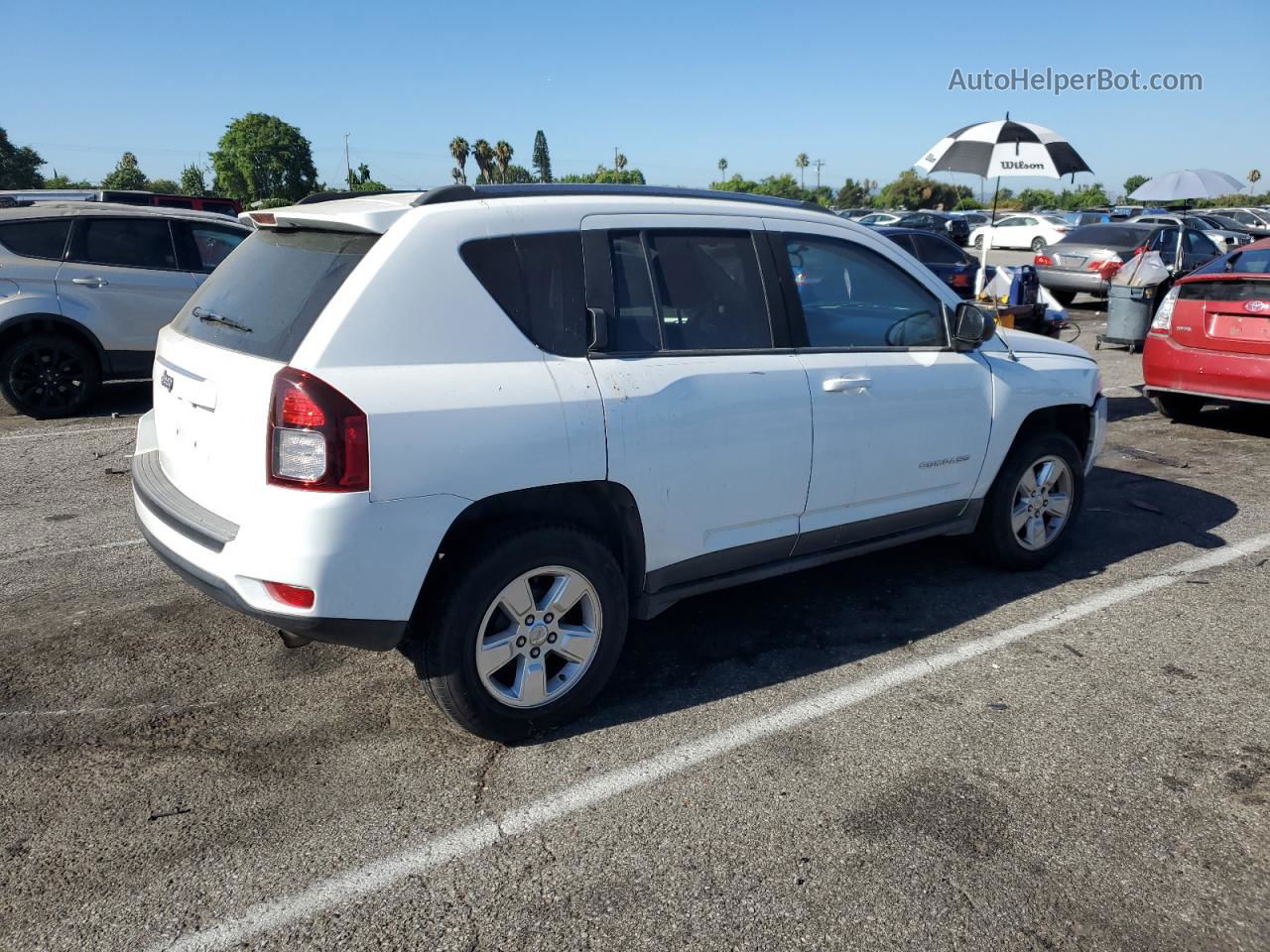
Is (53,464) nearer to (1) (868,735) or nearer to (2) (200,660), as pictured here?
A: (2) (200,660)

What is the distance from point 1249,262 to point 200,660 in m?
8.45

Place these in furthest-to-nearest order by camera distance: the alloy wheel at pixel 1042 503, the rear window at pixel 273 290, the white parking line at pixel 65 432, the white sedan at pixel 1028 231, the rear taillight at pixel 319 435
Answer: the white sedan at pixel 1028 231 < the white parking line at pixel 65 432 < the alloy wheel at pixel 1042 503 < the rear window at pixel 273 290 < the rear taillight at pixel 319 435

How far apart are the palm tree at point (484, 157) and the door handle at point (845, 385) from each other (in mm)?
103688

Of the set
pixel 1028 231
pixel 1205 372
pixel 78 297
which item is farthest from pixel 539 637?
pixel 1028 231

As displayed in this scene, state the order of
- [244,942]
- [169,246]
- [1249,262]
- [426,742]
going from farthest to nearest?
[169,246] < [1249,262] < [426,742] < [244,942]

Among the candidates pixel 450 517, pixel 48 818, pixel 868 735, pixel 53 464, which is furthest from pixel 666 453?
pixel 53 464

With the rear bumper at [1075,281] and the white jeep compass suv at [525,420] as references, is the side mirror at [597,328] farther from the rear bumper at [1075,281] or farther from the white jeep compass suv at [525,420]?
the rear bumper at [1075,281]

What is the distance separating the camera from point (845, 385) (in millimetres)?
4082

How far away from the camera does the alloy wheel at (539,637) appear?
335 centimetres

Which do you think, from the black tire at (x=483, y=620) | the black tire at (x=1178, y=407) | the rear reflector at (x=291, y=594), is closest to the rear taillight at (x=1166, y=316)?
the black tire at (x=1178, y=407)

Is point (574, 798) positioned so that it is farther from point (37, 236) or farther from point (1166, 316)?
point (37, 236)

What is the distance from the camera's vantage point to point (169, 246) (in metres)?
9.30

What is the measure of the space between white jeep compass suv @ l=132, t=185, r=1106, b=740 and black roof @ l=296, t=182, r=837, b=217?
0.06 ft

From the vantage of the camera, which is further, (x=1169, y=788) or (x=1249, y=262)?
(x=1249, y=262)
